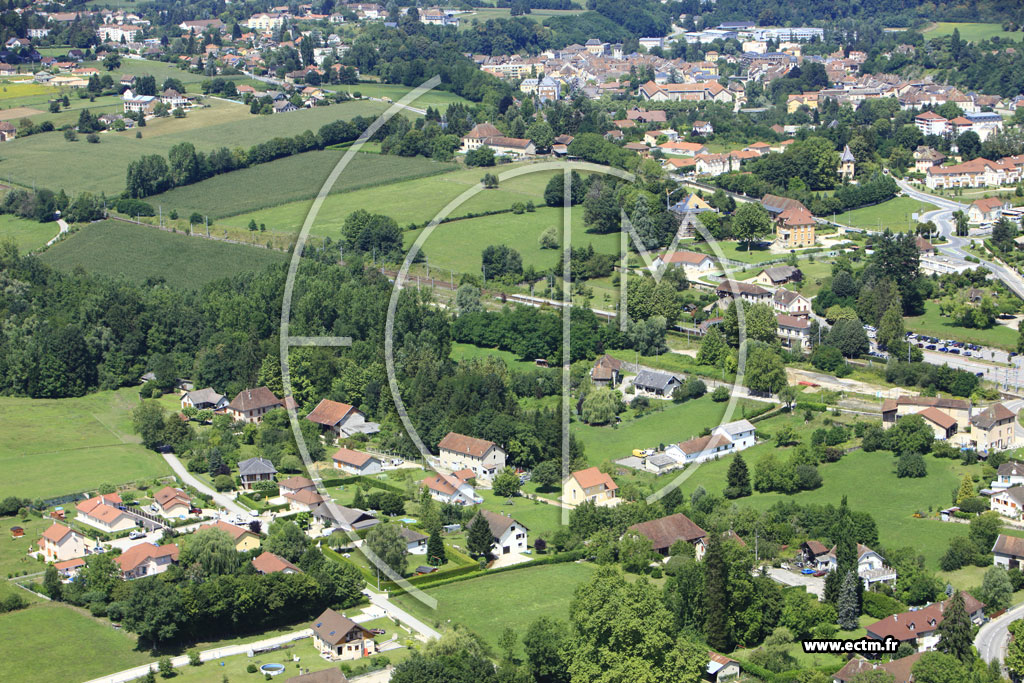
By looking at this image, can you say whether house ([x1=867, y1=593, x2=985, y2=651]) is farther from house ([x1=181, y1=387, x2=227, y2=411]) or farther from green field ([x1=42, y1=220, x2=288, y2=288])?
green field ([x1=42, y1=220, x2=288, y2=288])

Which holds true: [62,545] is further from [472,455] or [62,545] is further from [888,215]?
[888,215]

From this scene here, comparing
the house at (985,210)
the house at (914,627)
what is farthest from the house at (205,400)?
the house at (985,210)

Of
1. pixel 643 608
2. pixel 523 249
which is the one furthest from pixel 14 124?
pixel 643 608

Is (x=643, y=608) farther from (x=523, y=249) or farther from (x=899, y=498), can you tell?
(x=523, y=249)

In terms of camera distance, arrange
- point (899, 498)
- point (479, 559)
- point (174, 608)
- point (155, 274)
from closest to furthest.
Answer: point (174, 608) < point (479, 559) < point (899, 498) < point (155, 274)

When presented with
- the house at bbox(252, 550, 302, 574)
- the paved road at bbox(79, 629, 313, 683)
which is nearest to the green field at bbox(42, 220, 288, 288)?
the house at bbox(252, 550, 302, 574)

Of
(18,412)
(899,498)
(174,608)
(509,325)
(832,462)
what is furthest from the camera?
(509,325)

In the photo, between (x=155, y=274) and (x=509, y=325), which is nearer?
(x=509, y=325)
